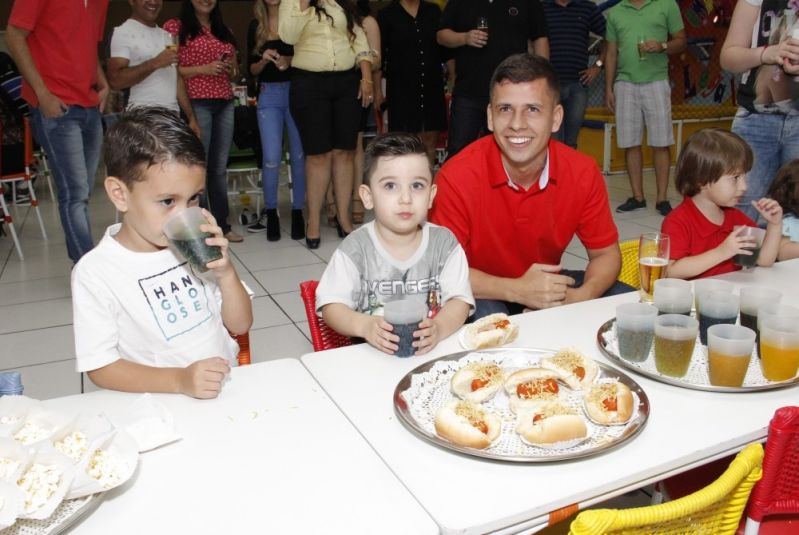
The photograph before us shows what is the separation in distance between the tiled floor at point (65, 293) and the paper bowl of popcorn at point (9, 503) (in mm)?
1995

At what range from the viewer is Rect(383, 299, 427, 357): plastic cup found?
4.57 feet

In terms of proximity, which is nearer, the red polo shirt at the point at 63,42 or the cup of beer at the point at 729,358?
the cup of beer at the point at 729,358

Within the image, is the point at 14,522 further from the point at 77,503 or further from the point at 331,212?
the point at 331,212

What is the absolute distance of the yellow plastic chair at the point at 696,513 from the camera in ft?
2.65

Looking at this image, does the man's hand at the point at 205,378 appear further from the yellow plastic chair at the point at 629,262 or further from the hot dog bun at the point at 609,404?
the yellow plastic chair at the point at 629,262

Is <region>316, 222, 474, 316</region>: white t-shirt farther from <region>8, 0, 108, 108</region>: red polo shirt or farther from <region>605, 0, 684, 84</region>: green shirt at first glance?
<region>605, 0, 684, 84</region>: green shirt

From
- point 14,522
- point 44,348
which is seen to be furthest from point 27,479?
point 44,348

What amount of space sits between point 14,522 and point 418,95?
4422 millimetres

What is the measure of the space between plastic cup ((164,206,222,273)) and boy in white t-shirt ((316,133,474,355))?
391mm

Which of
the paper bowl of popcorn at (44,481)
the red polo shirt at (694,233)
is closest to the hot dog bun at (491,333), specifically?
the paper bowl of popcorn at (44,481)

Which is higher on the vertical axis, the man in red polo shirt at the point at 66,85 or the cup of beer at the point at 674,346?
the man in red polo shirt at the point at 66,85

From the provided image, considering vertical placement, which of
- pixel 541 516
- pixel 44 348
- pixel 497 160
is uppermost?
pixel 497 160

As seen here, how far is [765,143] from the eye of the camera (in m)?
2.66

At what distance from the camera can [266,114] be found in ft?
15.2
